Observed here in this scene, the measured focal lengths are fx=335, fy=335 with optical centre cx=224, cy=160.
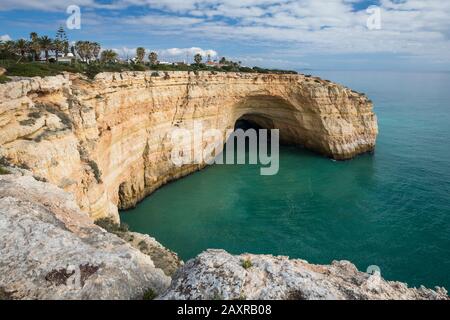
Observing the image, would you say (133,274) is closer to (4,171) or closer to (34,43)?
(4,171)

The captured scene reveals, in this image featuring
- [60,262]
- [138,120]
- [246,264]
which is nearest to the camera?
[246,264]

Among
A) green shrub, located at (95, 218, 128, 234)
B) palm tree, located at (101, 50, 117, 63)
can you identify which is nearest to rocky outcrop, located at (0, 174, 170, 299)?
green shrub, located at (95, 218, 128, 234)

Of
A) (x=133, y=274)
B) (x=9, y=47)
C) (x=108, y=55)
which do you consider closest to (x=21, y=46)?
(x=9, y=47)

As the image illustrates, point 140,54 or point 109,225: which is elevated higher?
point 140,54

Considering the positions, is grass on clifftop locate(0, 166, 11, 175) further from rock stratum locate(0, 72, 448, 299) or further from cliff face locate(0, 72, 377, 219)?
cliff face locate(0, 72, 377, 219)

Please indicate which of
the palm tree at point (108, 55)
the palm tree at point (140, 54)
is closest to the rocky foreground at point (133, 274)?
the palm tree at point (108, 55)
